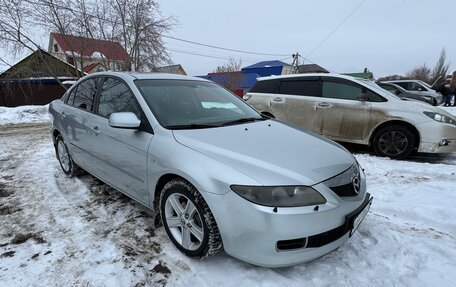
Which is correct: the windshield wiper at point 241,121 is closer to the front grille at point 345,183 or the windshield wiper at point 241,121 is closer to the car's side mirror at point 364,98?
the front grille at point 345,183

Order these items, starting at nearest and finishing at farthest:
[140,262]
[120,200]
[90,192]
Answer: [140,262], [120,200], [90,192]

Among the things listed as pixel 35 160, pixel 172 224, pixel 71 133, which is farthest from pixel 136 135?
pixel 35 160

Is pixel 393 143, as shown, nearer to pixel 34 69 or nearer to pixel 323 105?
pixel 323 105

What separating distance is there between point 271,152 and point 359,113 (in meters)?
Result: 4.17

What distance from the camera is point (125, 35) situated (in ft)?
60.8

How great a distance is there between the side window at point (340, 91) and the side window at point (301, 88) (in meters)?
0.18

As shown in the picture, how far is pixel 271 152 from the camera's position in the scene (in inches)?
87.4

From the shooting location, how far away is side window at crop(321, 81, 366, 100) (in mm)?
5785

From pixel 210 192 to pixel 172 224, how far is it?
70 cm

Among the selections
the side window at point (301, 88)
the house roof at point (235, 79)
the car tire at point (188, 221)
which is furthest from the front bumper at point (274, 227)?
the house roof at point (235, 79)

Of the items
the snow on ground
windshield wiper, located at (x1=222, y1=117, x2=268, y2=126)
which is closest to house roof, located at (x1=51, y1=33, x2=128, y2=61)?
the snow on ground

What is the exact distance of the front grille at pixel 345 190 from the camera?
209 cm

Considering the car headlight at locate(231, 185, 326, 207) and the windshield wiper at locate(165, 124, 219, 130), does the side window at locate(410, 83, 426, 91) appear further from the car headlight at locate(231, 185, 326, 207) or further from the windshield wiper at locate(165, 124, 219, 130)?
the car headlight at locate(231, 185, 326, 207)

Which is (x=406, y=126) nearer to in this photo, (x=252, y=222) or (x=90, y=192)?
(x=252, y=222)
